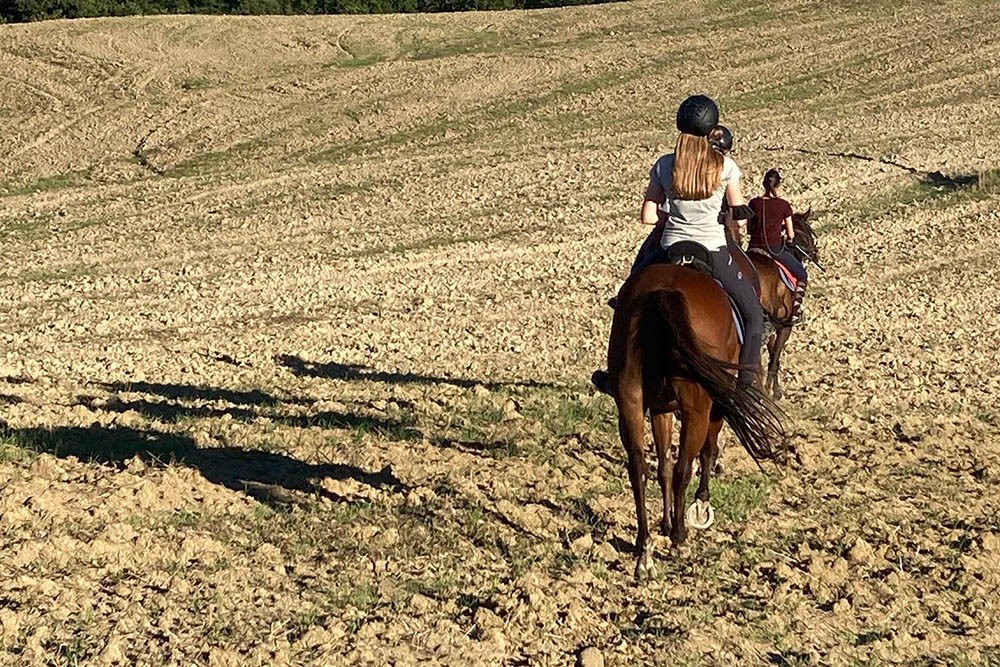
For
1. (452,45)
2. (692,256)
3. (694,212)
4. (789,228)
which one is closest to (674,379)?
(692,256)

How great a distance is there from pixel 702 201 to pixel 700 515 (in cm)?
197

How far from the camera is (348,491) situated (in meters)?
9.08

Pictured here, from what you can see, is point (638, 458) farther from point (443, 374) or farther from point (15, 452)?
point (443, 374)

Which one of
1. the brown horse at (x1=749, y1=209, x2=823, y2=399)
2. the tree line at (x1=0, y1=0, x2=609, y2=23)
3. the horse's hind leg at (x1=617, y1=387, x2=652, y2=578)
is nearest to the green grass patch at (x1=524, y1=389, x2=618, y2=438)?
the brown horse at (x1=749, y1=209, x2=823, y2=399)

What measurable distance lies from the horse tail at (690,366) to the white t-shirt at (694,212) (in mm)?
740

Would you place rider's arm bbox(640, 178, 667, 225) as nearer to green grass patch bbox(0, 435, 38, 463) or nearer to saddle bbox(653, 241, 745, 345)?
saddle bbox(653, 241, 745, 345)

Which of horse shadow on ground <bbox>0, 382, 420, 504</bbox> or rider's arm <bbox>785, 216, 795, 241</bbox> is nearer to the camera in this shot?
horse shadow on ground <bbox>0, 382, 420, 504</bbox>

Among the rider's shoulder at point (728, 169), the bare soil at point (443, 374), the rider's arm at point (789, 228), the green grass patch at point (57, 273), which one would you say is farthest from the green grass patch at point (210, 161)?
the rider's shoulder at point (728, 169)

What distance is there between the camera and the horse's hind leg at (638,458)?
7.87 meters

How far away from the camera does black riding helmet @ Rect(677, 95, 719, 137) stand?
805 centimetres

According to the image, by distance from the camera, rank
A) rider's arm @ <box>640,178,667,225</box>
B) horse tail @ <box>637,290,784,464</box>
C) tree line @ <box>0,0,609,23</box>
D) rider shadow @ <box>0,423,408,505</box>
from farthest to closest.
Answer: tree line @ <box>0,0,609,23</box> < rider shadow @ <box>0,423,408,505</box> < rider's arm @ <box>640,178,667,225</box> < horse tail @ <box>637,290,784,464</box>

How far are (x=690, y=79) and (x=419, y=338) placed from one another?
76.8 ft

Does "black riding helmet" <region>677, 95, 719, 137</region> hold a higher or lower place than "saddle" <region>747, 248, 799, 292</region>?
higher

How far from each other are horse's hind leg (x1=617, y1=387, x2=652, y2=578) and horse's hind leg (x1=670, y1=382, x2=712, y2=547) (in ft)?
0.77
